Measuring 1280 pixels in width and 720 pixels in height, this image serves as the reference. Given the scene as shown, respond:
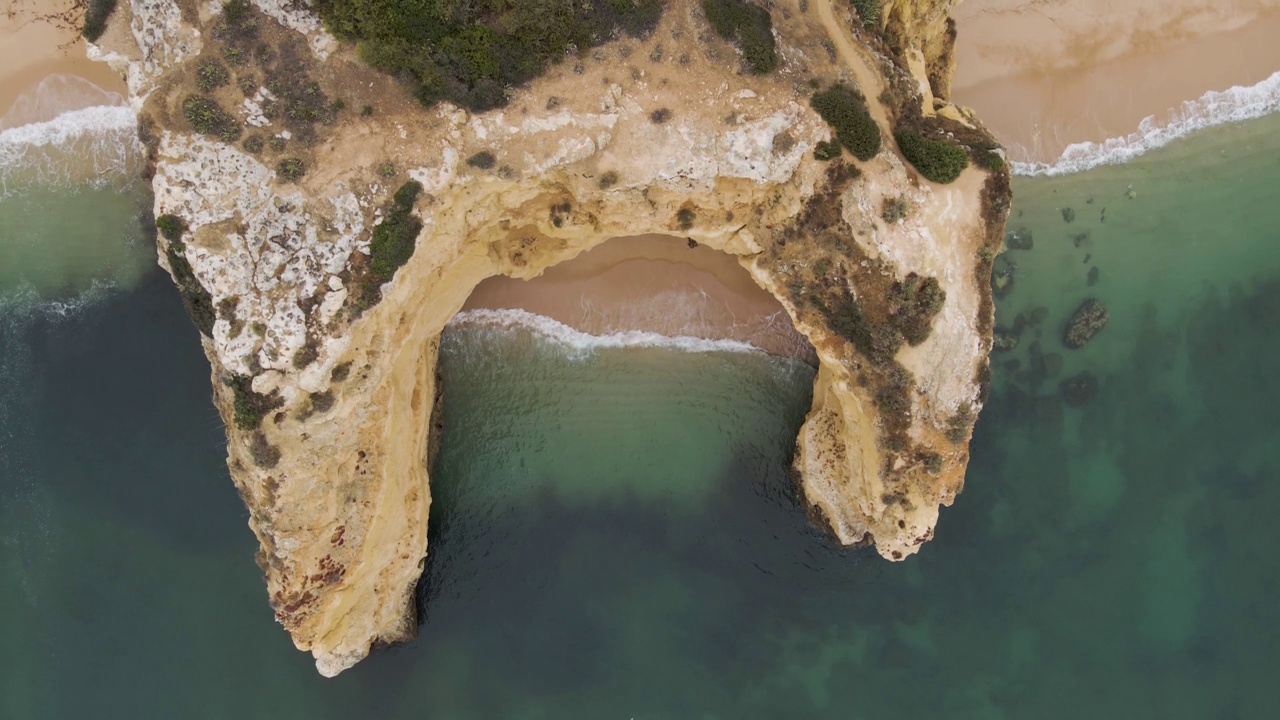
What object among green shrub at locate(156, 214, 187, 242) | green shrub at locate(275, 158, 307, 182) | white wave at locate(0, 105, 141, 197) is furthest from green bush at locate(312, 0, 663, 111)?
white wave at locate(0, 105, 141, 197)

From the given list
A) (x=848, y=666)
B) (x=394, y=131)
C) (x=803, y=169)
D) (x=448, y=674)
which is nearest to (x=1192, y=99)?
(x=803, y=169)

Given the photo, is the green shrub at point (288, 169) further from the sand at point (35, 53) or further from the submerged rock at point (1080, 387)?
the submerged rock at point (1080, 387)

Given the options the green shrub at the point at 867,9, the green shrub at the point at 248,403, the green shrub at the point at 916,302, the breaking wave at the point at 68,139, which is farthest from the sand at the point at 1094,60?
the breaking wave at the point at 68,139

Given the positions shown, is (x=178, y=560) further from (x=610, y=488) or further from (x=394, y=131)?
(x=394, y=131)

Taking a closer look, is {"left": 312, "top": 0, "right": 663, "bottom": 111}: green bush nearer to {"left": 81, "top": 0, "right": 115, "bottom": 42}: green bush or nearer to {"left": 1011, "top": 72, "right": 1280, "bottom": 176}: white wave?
{"left": 81, "top": 0, "right": 115, "bottom": 42}: green bush

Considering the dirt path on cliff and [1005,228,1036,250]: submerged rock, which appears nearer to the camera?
the dirt path on cliff
